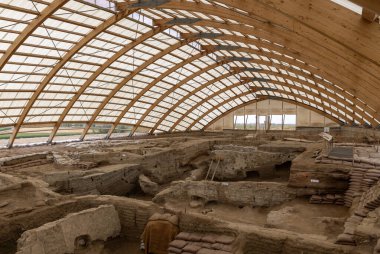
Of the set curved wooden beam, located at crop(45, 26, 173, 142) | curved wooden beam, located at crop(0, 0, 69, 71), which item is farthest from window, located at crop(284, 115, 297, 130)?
A: curved wooden beam, located at crop(0, 0, 69, 71)

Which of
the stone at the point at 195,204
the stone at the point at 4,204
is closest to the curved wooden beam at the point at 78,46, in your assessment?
the stone at the point at 195,204

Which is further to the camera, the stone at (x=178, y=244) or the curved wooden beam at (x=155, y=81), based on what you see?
the curved wooden beam at (x=155, y=81)

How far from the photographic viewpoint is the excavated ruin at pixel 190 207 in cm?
758

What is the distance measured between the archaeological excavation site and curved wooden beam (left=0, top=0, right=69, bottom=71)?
86 mm

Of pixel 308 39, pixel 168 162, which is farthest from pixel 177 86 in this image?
pixel 308 39

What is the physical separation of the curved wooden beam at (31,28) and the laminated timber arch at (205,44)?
0.03ft

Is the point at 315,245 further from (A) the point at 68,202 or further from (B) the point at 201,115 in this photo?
(B) the point at 201,115

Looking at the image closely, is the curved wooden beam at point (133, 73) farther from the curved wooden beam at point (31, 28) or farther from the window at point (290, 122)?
the window at point (290, 122)

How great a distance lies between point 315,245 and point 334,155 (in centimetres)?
830

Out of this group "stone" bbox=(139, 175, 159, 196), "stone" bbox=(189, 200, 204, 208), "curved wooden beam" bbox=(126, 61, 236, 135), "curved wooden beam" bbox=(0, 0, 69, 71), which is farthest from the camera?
"curved wooden beam" bbox=(126, 61, 236, 135)

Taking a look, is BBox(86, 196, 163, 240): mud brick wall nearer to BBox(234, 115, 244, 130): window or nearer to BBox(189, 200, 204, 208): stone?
BBox(189, 200, 204, 208): stone

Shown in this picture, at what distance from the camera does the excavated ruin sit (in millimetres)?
7578

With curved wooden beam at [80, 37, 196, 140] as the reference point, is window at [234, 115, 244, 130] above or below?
below

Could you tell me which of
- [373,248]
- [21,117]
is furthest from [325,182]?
[21,117]
